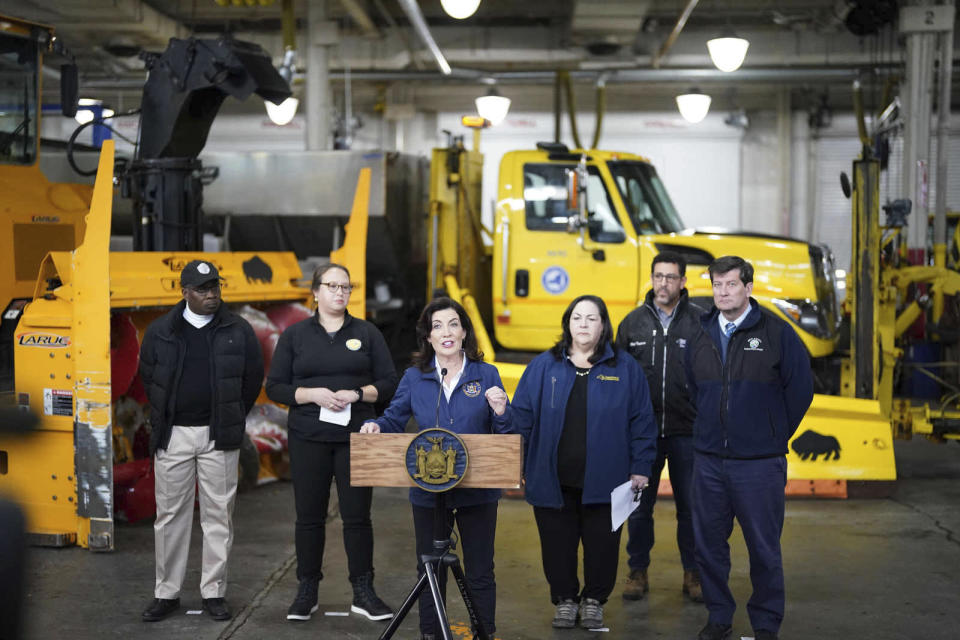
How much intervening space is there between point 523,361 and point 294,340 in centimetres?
398

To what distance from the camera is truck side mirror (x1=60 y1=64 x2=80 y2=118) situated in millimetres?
7180

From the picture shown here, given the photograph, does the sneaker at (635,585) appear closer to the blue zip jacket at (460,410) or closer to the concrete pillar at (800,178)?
the blue zip jacket at (460,410)

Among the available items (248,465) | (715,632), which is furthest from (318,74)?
(715,632)

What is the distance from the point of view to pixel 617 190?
871cm

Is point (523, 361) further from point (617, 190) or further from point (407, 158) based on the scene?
point (407, 158)

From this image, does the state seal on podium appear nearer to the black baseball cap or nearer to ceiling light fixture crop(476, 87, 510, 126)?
the black baseball cap

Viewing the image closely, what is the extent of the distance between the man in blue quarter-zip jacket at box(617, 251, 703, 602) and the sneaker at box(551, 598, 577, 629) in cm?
55

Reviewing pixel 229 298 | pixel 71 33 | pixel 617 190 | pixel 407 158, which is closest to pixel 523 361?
pixel 617 190

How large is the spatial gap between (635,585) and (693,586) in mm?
301

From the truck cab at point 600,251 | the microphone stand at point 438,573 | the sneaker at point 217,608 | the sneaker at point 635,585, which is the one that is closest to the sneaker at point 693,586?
the sneaker at point 635,585

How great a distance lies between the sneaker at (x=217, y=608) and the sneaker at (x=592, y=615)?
5.79 feet

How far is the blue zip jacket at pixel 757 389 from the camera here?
468 centimetres

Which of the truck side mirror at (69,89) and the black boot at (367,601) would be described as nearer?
the black boot at (367,601)

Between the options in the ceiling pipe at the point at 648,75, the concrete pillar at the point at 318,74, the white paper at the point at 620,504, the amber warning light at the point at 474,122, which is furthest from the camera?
the ceiling pipe at the point at 648,75
